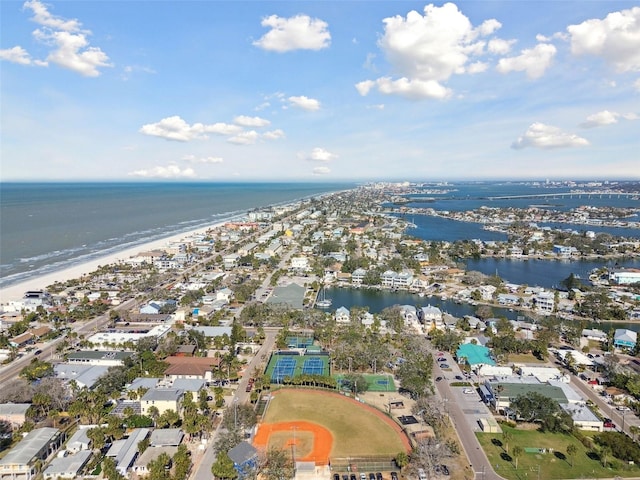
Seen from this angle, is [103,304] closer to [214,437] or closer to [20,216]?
[214,437]

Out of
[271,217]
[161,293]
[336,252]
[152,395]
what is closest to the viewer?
[152,395]

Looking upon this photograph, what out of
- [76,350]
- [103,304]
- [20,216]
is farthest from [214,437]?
[20,216]

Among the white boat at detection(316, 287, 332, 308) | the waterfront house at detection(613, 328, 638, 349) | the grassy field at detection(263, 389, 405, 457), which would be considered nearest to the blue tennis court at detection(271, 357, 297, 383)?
the grassy field at detection(263, 389, 405, 457)

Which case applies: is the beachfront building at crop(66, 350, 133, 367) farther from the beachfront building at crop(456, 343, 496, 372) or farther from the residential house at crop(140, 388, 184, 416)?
the beachfront building at crop(456, 343, 496, 372)

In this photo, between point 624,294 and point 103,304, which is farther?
point 624,294

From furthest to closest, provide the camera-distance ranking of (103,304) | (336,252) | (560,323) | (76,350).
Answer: (336,252)
(103,304)
(560,323)
(76,350)
